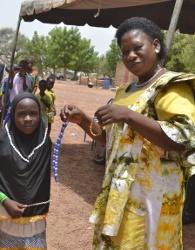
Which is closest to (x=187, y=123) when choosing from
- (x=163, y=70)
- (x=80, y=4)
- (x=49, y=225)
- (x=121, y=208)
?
(x=163, y=70)

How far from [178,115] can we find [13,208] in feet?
3.88

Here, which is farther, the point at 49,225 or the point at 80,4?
the point at 80,4

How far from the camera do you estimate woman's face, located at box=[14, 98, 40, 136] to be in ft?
8.83

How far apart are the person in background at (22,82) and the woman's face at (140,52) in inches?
246

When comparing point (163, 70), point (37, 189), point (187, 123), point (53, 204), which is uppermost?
point (163, 70)

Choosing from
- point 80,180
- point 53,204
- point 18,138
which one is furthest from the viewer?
point 80,180

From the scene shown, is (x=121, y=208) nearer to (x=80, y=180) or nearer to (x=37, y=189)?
(x=37, y=189)

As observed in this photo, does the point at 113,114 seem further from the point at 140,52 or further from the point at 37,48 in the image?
the point at 37,48

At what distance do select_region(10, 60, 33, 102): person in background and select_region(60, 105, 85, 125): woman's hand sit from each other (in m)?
6.06

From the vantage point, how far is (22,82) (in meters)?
8.26

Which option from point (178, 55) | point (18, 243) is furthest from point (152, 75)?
point (178, 55)

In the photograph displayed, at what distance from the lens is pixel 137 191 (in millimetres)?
2037

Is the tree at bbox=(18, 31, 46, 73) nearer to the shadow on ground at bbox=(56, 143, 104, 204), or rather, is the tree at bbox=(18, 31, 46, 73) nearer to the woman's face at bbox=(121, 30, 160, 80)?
the shadow on ground at bbox=(56, 143, 104, 204)

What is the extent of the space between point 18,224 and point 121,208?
0.95m
